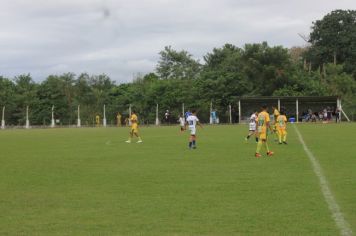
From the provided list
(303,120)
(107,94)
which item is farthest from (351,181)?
(107,94)

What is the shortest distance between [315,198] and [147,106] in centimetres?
5478

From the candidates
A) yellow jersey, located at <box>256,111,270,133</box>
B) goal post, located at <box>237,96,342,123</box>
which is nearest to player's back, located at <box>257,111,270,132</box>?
yellow jersey, located at <box>256,111,270,133</box>

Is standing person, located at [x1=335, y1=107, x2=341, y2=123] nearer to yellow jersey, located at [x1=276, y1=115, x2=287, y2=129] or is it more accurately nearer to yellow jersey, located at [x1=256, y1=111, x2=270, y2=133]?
yellow jersey, located at [x1=276, y1=115, x2=287, y2=129]

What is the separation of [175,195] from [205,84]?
5242 centimetres

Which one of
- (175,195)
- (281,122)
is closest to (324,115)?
(281,122)

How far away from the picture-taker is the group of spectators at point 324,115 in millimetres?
54156

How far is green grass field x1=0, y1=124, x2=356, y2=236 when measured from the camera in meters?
7.84

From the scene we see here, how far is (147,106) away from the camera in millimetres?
64312

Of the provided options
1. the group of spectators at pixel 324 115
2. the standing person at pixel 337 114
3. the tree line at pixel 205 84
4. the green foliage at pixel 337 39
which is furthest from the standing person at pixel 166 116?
the green foliage at pixel 337 39

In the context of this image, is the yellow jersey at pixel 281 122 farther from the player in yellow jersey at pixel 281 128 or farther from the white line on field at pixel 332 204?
the white line on field at pixel 332 204

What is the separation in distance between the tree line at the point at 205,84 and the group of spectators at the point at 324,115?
266 centimetres

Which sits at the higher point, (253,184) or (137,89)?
(137,89)

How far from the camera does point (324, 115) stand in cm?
5428

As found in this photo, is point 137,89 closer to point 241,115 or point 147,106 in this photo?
point 147,106
